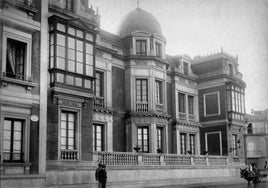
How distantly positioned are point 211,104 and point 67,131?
800 inches

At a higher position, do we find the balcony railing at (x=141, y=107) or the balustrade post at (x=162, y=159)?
the balcony railing at (x=141, y=107)

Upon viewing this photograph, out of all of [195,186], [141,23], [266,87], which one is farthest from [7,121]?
[141,23]

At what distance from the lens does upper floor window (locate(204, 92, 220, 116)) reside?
3919cm

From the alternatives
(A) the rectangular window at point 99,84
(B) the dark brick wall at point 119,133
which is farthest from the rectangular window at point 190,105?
(A) the rectangular window at point 99,84

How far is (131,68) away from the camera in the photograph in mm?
32531

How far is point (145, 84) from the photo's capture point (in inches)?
1294

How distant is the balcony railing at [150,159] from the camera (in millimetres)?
25528

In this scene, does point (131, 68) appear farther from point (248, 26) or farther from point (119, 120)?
point (248, 26)

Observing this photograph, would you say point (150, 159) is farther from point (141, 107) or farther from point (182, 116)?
point (182, 116)

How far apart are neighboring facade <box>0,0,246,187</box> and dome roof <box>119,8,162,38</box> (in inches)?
3.6

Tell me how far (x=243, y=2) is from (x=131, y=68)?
47.6ft

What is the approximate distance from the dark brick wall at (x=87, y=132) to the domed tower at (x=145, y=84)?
8143mm

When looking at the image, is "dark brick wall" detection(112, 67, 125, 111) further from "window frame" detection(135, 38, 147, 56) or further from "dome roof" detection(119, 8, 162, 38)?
"dome roof" detection(119, 8, 162, 38)

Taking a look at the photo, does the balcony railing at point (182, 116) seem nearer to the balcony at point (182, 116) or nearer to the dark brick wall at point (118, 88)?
the balcony at point (182, 116)
